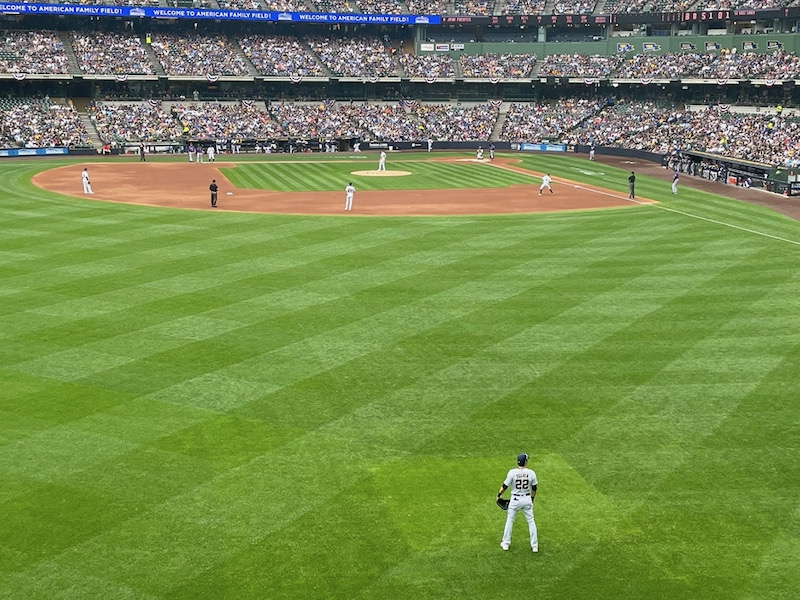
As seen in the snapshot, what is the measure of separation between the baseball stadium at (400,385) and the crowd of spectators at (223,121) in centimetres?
2358

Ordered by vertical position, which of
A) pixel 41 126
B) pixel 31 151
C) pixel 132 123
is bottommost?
pixel 31 151

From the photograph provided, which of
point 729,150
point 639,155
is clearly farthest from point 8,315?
point 639,155

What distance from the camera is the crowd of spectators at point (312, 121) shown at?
8531 cm

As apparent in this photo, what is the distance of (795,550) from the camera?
38.9 feet

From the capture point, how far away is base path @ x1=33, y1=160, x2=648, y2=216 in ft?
142

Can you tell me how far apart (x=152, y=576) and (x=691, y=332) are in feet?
52.1

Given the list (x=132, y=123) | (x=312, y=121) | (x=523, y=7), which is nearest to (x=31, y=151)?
(x=132, y=123)

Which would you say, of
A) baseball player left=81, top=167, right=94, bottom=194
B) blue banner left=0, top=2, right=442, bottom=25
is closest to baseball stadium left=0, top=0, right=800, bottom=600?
baseball player left=81, top=167, right=94, bottom=194

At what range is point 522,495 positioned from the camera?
11711 mm

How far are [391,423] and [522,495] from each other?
15.7ft

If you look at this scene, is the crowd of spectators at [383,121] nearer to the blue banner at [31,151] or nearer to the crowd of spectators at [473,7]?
the crowd of spectators at [473,7]

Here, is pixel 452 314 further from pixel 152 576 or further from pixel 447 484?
pixel 152 576

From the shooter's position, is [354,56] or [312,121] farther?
[354,56]

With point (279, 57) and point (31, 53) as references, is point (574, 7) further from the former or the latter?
point (31, 53)
